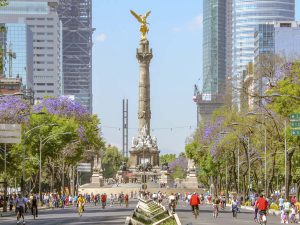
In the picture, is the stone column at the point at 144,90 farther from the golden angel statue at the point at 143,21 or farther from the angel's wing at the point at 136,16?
A: the angel's wing at the point at 136,16

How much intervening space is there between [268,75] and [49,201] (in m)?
28.1

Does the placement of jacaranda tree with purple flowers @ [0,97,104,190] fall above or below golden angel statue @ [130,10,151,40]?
below

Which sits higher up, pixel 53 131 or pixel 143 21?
pixel 143 21

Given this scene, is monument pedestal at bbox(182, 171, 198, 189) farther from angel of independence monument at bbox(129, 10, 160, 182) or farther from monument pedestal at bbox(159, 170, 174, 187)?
angel of independence monument at bbox(129, 10, 160, 182)

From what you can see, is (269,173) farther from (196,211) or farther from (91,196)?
(196,211)

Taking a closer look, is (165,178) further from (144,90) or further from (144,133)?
(144,90)

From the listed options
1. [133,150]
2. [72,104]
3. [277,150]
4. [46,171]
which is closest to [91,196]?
[46,171]

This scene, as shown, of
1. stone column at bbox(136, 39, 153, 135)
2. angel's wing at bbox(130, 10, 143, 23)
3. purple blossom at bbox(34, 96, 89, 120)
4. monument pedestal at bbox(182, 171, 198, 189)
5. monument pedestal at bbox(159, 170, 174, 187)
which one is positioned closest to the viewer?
purple blossom at bbox(34, 96, 89, 120)

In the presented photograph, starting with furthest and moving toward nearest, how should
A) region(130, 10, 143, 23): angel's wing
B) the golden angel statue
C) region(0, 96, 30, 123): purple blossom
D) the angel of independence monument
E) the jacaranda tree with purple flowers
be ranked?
region(130, 10, 143, 23): angel's wing → the golden angel statue → the angel of independence monument → the jacaranda tree with purple flowers → region(0, 96, 30, 123): purple blossom

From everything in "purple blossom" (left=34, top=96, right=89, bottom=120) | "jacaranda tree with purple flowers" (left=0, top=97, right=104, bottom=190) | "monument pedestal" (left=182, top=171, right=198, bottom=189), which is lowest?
"monument pedestal" (left=182, top=171, right=198, bottom=189)

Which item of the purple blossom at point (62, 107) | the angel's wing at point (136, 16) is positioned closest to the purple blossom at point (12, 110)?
the purple blossom at point (62, 107)

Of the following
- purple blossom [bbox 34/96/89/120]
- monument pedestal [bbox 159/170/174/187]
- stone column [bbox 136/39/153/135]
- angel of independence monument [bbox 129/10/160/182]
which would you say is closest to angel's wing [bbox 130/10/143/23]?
stone column [bbox 136/39/153/135]

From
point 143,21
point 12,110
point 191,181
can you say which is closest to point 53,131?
point 12,110

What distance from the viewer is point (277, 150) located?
9094 cm
